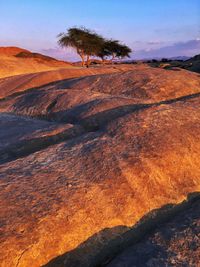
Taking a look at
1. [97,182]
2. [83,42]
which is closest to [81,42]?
[83,42]

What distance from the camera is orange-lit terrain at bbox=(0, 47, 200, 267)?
372cm

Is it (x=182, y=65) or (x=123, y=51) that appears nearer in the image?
(x=182, y=65)

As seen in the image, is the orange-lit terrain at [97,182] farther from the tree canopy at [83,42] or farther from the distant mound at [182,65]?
the tree canopy at [83,42]

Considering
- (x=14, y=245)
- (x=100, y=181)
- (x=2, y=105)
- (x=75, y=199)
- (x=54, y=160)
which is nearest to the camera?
(x=14, y=245)

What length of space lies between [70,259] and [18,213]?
737 mm

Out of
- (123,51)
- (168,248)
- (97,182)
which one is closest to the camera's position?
(168,248)

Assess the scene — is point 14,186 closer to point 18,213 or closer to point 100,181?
point 18,213

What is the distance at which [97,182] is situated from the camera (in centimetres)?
458

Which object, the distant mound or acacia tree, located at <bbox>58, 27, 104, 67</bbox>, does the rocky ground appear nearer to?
the distant mound

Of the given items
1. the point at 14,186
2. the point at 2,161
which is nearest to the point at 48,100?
the point at 2,161

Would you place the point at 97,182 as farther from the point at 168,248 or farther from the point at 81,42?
the point at 81,42

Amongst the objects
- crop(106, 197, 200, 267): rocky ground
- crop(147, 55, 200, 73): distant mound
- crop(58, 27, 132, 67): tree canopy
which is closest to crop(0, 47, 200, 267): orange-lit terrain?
crop(106, 197, 200, 267): rocky ground

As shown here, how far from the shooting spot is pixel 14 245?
355 cm

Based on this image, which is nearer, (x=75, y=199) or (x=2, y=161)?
(x=75, y=199)
